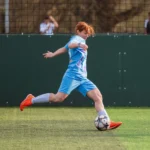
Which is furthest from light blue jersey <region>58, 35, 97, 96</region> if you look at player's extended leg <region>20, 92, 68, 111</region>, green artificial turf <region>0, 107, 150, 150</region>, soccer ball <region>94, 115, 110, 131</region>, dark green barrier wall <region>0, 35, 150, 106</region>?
dark green barrier wall <region>0, 35, 150, 106</region>

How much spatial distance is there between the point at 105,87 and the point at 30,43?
Answer: 208 cm

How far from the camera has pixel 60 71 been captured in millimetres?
19344

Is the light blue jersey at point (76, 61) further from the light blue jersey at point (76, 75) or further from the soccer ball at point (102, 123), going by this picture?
the soccer ball at point (102, 123)

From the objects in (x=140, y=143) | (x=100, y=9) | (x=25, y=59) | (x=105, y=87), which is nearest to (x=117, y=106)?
(x=105, y=87)

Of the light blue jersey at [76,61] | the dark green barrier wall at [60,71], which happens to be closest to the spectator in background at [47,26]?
the dark green barrier wall at [60,71]

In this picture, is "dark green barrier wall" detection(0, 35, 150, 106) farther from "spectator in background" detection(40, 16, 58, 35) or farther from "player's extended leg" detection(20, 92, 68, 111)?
"player's extended leg" detection(20, 92, 68, 111)

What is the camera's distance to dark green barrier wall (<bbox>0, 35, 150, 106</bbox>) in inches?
762

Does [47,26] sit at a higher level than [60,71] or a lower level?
higher

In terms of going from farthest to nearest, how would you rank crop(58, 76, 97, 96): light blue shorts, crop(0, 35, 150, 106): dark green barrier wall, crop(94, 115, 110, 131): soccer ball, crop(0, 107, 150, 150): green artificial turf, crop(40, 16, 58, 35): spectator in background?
crop(40, 16, 58, 35): spectator in background
crop(0, 35, 150, 106): dark green barrier wall
crop(58, 76, 97, 96): light blue shorts
crop(94, 115, 110, 131): soccer ball
crop(0, 107, 150, 150): green artificial turf

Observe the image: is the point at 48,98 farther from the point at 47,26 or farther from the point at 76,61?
the point at 47,26

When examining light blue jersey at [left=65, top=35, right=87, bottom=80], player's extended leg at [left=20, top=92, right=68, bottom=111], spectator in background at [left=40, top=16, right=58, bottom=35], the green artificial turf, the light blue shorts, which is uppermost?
spectator in background at [left=40, top=16, right=58, bottom=35]

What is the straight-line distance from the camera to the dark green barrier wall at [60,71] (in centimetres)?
1936

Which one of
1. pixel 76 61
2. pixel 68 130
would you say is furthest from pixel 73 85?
pixel 68 130

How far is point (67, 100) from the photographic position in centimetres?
1934
